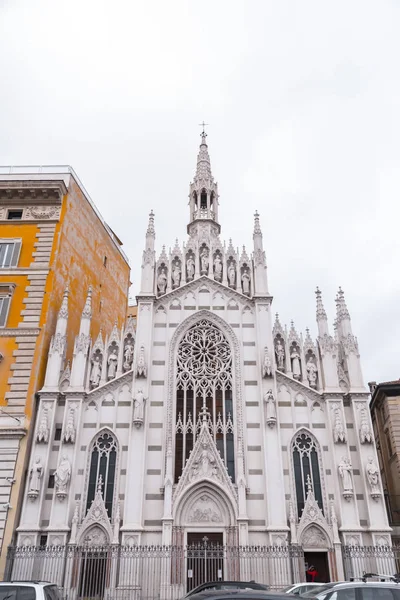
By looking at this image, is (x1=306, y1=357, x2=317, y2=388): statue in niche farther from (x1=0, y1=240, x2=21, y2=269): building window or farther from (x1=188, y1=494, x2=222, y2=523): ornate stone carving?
(x1=0, y1=240, x2=21, y2=269): building window

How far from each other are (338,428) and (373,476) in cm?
233

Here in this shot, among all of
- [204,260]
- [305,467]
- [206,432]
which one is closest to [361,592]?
[305,467]

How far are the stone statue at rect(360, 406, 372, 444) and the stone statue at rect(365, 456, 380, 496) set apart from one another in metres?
0.91

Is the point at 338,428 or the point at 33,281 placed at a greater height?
the point at 33,281

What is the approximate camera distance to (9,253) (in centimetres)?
2655

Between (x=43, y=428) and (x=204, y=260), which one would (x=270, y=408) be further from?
(x=43, y=428)

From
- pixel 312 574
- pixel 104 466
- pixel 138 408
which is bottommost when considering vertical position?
pixel 312 574

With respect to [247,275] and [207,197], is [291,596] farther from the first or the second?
[207,197]

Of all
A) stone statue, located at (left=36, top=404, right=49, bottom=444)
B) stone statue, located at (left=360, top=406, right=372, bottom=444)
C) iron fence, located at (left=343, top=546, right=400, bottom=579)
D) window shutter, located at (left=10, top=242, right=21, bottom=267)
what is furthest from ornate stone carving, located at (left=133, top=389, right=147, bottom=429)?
iron fence, located at (left=343, top=546, right=400, bottom=579)

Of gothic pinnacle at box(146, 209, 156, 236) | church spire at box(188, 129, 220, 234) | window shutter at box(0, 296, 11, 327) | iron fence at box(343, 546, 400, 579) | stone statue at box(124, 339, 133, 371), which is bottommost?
iron fence at box(343, 546, 400, 579)

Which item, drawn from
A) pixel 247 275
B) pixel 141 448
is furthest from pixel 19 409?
pixel 247 275

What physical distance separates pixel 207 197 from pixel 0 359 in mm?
16575

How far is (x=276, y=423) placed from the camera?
2264 cm

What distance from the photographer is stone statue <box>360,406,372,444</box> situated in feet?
72.2
